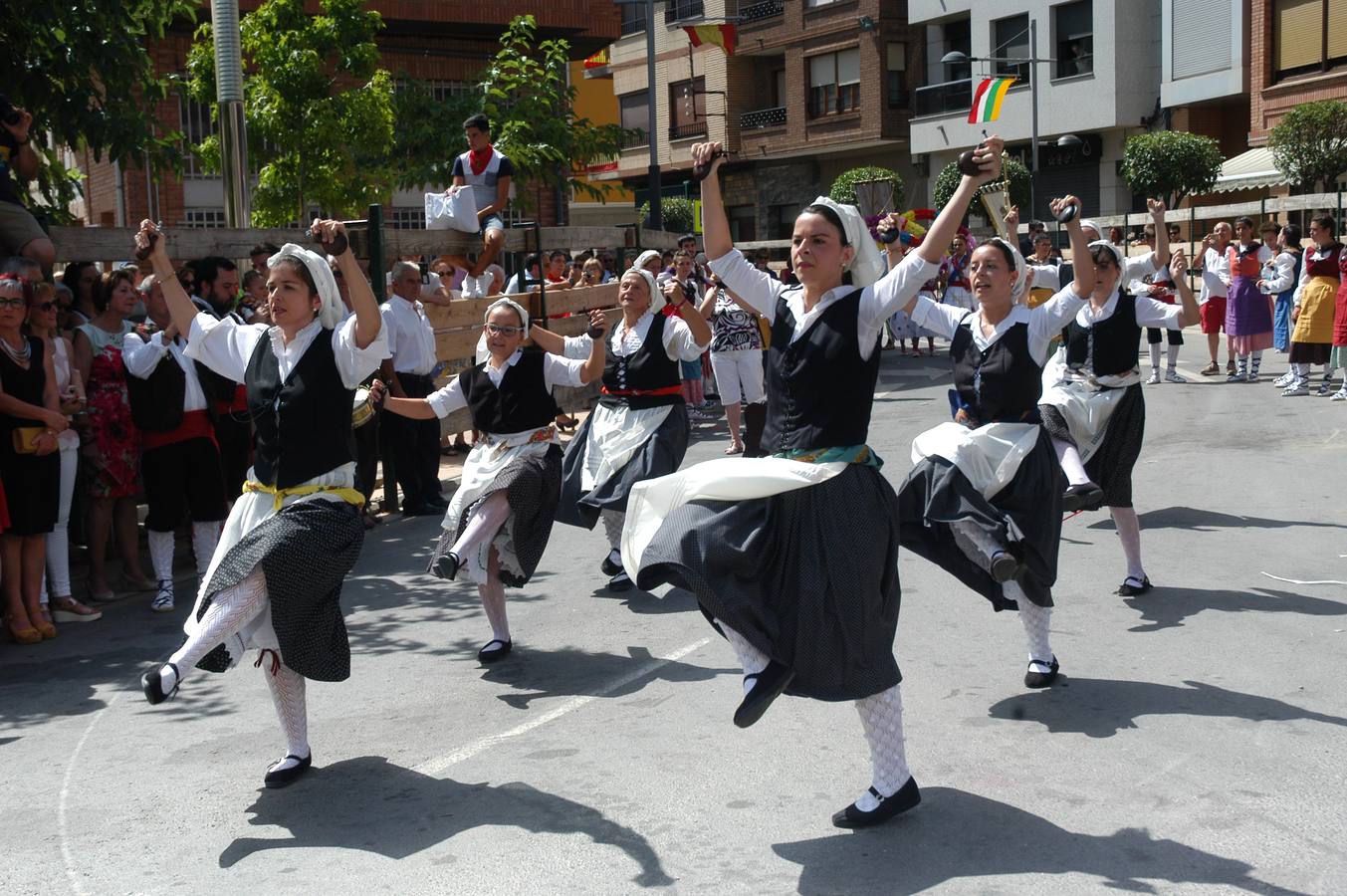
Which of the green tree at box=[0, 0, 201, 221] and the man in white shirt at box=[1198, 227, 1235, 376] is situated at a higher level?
the green tree at box=[0, 0, 201, 221]

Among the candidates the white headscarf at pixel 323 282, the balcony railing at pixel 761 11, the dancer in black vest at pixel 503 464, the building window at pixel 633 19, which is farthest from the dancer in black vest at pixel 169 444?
the building window at pixel 633 19

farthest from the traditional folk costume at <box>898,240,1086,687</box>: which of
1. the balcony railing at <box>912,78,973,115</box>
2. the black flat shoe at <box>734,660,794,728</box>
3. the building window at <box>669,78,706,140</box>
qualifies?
the building window at <box>669,78,706,140</box>

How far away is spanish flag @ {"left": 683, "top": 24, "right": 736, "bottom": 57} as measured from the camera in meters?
33.2

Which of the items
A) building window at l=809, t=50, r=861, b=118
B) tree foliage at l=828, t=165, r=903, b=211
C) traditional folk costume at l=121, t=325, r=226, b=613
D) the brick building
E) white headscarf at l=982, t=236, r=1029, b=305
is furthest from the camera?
building window at l=809, t=50, r=861, b=118

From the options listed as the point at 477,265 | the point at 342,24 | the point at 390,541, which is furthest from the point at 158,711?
the point at 342,24

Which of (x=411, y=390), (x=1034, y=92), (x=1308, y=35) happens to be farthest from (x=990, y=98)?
(x=411, y=390)

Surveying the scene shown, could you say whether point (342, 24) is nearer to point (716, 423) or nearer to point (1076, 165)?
point (716, 423)

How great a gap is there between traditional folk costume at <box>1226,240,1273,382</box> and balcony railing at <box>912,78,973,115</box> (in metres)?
23.9

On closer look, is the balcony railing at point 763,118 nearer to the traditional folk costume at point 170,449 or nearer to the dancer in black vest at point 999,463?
the traditional folk costume at point 170,449

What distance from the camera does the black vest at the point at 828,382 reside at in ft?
15.8

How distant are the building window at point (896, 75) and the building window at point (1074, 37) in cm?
573

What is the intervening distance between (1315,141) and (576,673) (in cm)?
2740

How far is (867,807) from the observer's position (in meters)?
4.68

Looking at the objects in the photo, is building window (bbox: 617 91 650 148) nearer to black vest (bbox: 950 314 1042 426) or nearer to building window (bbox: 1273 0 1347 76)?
building window (bbox: 1273 0 1347 76)
